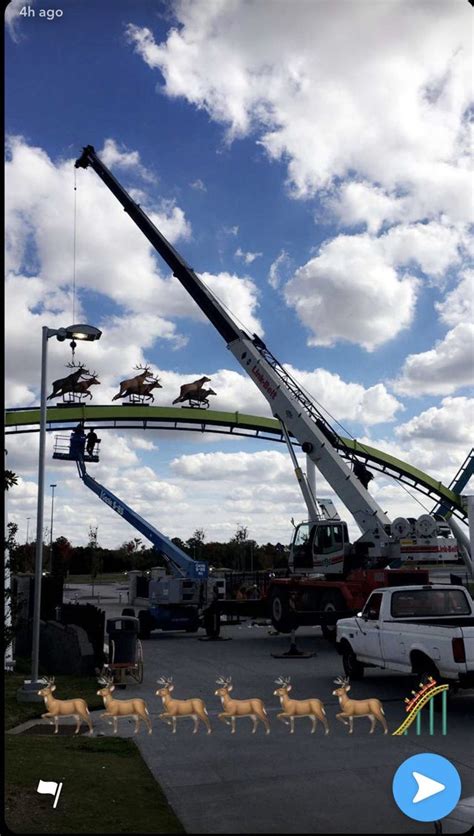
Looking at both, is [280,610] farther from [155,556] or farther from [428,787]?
[155,556]

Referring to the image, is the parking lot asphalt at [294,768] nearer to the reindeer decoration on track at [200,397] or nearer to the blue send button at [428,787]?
the blue send button at [428,787]

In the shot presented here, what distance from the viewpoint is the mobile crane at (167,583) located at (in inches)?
971

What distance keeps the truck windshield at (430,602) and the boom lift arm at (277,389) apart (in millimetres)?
9830

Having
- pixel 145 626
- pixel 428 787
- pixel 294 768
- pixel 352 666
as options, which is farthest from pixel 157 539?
pixel 428 787

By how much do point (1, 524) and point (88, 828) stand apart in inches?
96.0

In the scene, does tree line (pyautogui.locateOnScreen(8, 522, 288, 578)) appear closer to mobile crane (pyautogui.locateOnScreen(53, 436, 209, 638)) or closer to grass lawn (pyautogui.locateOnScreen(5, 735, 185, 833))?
mobile crane (pyautogui.locateOnScreen(53, 436, 209, 638))

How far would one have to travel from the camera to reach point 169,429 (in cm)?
4466

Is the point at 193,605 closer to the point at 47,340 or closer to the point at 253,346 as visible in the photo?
the point at 253,346

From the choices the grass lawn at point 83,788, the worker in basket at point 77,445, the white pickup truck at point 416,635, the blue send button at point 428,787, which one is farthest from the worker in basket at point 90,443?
the blue send button at point 428,787

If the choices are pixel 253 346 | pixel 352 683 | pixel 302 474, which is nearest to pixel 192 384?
pixel 253 346

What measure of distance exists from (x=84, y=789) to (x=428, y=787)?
2.99 m

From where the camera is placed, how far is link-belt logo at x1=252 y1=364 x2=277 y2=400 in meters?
25.5

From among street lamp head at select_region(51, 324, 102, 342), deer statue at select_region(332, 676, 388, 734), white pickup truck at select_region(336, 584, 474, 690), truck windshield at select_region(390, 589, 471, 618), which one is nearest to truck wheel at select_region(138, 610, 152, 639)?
white pickup truck at select_region(336, 584, 474, 690)

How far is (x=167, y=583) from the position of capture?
2572cm
